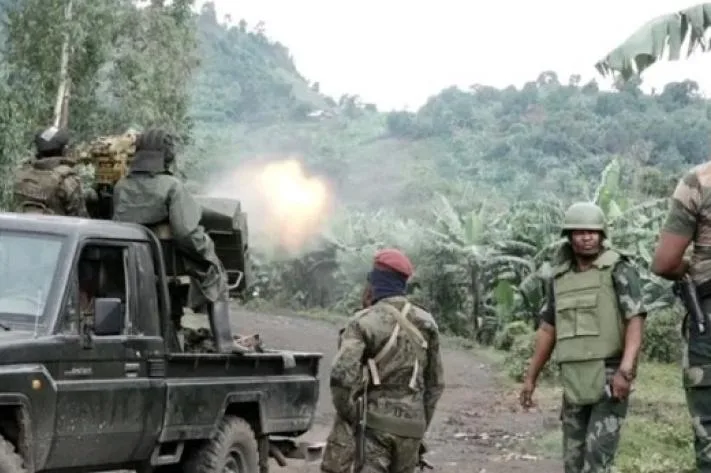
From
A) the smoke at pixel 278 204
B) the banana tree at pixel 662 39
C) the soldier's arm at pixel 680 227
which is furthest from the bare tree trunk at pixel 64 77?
the soldier's arm at pixel 680 227

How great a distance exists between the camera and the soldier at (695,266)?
5.87 metres

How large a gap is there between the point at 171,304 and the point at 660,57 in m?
7.57

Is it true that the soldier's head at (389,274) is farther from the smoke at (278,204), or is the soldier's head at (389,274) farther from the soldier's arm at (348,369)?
the smoke at (278,204)

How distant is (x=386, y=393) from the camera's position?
25.9 feet

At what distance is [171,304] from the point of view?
31.1 feet

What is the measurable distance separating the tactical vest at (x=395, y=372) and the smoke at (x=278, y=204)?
26.5 m

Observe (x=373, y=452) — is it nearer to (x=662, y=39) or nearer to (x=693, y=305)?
(x=693, y=305)

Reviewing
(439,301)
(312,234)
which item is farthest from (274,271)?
(439,301)

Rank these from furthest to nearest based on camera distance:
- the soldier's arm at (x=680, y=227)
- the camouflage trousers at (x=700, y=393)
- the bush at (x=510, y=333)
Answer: the bush at (x=510, y=333) → the soldier's arm at (x=680, y=227) → the camouflage trousers at (x=700, y=393)

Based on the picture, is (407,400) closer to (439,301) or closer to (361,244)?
(439,301)

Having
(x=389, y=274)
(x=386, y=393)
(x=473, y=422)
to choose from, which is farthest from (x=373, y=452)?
(x=473, y=422)

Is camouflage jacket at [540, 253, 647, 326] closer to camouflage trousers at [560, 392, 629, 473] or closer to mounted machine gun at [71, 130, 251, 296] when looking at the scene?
camouflage trousers at [560, 392, 629, 473]

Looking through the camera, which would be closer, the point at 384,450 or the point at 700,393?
the point at 700,393

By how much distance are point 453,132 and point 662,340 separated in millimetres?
80115
